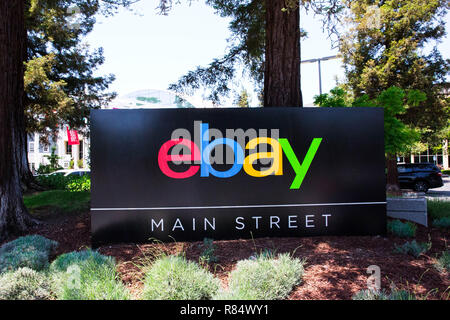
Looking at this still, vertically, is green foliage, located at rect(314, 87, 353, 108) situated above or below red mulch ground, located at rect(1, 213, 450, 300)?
above

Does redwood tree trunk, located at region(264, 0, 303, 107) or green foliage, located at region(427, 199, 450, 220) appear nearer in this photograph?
redwood tree trunk, located at region(264, 0, 303, 107)

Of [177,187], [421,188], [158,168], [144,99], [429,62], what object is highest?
[144,99]

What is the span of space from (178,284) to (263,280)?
96 centimetres

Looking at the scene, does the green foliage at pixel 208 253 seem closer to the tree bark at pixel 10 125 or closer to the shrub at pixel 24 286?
the shrub at pixel 24 286

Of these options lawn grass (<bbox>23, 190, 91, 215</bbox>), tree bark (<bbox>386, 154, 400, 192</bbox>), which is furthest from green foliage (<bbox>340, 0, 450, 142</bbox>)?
lawn grass (<bbox>23, 190, 91, 215</bbox>)

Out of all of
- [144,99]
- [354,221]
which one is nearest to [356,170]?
[354,221]

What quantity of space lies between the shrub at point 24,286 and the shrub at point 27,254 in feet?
1.51

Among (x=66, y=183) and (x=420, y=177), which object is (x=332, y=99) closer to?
(x=66, y=183)

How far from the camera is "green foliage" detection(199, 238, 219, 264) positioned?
4.67 metres

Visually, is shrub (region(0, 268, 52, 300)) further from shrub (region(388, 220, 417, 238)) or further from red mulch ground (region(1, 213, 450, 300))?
shrub (region(388, 220, 417, 238))

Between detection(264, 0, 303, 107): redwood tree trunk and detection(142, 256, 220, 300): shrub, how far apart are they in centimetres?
444

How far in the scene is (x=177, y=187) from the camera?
5.84 meters
